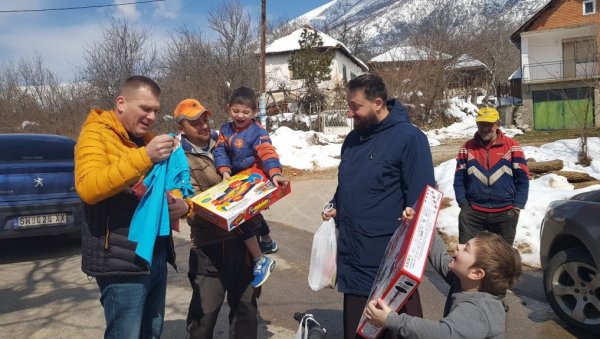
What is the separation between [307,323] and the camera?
9.85 feet

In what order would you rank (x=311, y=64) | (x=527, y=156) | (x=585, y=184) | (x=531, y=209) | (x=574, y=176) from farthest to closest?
1. (x=311, y=64)
2. (x=527, y=156)
3. (x=574, y=176)
4. (x=585, y=184)
5. (x=531, y=209)

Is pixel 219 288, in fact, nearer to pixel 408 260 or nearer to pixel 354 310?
pixel 354 310

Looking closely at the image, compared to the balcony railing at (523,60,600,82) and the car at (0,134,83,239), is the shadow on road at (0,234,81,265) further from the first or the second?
the balcony railing at (523,60,600,82)

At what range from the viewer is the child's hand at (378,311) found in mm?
2260

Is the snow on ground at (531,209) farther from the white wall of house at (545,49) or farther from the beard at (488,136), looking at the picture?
the white wall of house at (545,49)

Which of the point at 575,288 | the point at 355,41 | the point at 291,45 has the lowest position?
the point at 575,288

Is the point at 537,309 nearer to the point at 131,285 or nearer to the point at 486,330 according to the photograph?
the point at 486,330

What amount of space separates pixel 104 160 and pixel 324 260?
1.49 m

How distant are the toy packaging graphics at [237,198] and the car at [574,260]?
273 cm

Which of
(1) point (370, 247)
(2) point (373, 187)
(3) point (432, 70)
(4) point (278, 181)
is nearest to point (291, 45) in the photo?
(3) point (432, 70)

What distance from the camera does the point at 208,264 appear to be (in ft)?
11.3

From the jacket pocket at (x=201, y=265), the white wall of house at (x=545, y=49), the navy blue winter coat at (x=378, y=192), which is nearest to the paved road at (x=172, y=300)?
the jacket pocket at (x=201, y=265)

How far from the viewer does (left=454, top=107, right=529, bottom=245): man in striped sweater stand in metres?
4.90

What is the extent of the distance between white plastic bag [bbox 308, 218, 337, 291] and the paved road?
142 cm
